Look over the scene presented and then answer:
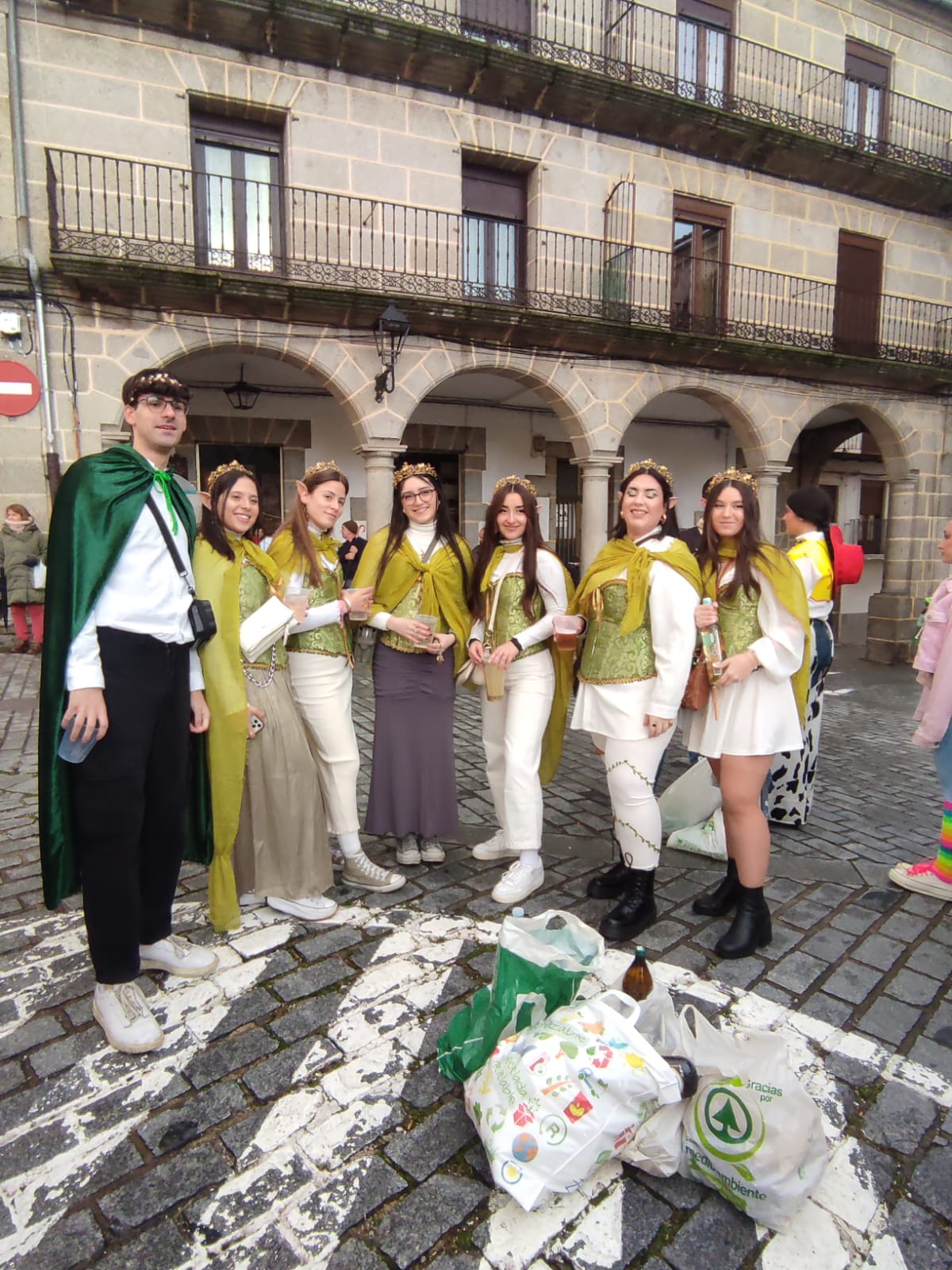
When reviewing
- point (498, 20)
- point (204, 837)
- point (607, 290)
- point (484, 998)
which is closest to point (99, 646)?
point (204, 837)

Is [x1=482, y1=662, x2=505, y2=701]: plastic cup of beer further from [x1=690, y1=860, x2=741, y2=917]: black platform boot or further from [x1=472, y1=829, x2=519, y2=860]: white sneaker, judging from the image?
[x1=690, y1=860, x2=741, y2=917]: black platform boot

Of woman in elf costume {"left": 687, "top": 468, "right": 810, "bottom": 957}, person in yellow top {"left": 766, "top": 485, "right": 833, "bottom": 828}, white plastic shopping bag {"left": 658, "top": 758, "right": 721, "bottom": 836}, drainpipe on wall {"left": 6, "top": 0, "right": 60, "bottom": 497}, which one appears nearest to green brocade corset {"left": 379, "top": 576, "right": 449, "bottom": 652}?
woman in elf costume {"left": 687, "top": 468, "right": 810, "bottom": 957}

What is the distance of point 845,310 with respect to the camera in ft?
39.9

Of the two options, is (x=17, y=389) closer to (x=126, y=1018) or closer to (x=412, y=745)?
(x=412, y=745)

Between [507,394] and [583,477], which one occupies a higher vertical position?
[507,394]

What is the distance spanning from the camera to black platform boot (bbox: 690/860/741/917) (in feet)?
10.2

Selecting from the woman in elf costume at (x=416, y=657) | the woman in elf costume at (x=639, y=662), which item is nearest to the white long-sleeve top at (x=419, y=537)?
the woman in elf costume at (x=416, y=657)

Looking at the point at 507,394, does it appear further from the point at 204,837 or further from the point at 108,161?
the point at 204,837

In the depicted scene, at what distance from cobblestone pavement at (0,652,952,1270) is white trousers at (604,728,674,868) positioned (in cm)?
35

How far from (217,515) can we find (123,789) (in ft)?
3.57

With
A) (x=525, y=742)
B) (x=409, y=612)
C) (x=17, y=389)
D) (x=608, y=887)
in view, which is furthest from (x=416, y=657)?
(x=17, y=389)

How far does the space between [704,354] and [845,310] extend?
3.58 m

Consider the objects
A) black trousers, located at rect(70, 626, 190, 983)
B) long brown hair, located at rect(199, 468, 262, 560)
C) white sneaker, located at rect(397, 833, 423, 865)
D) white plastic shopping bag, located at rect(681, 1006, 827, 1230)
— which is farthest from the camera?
white sneaker, located at rect(397, 833, 423, 865)

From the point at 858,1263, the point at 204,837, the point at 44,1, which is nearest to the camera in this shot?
the point at 858,1263
